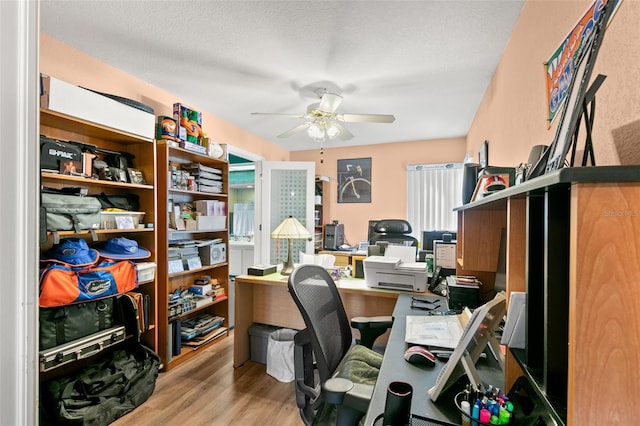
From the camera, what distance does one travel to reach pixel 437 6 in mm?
1735

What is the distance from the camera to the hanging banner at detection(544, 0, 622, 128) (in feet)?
3.27

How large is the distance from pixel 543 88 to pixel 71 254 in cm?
275

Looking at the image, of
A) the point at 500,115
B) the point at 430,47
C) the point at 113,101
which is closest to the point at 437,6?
the point at 430,47

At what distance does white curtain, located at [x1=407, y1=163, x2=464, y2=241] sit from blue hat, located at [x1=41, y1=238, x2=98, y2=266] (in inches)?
156

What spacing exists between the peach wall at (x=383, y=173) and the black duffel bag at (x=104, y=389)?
3.38 metres

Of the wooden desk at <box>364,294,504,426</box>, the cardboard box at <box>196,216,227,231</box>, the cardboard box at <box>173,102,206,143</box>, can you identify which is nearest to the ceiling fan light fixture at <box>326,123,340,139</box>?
the cardboard box at <box>173,102,206,143</box>

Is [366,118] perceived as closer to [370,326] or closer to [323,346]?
[370,326]

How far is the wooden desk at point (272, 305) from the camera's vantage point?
2434mm

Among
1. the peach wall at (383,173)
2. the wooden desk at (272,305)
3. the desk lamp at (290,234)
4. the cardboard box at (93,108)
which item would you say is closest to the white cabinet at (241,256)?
the peach wall at (383,173)

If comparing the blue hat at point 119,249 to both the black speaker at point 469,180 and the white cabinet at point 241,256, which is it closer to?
the black speaker at point 469,180

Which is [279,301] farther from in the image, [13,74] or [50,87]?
[13,74]

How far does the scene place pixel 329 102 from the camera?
255cm

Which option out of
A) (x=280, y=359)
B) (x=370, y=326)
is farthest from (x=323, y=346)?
(x=280, y=359)

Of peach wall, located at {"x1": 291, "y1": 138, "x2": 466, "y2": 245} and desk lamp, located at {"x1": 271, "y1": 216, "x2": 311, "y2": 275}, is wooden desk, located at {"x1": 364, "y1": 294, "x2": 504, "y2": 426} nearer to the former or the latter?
desk lamp, located at {"x1": 271, "y1": 216, "x2": 311, "y2": 275}
